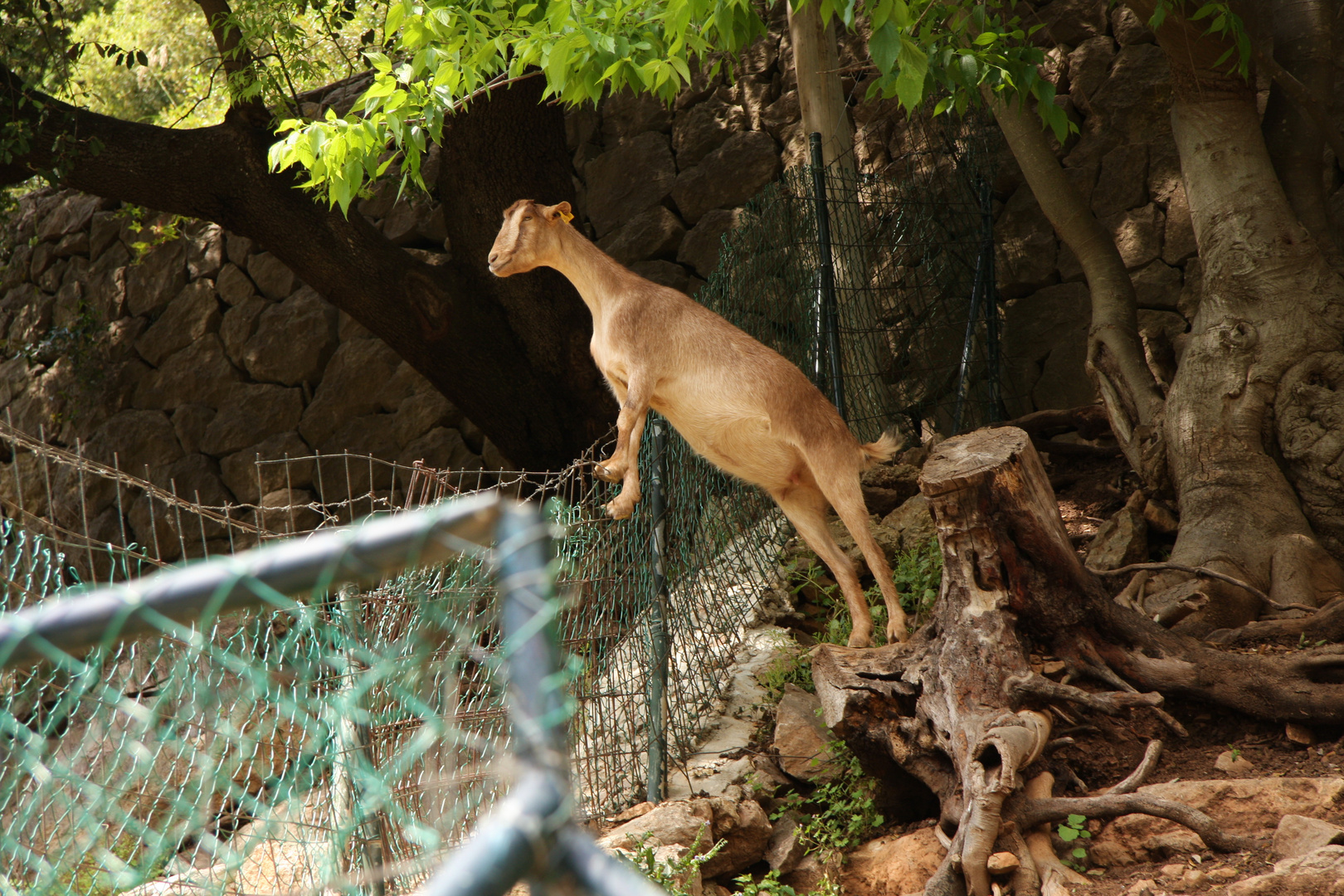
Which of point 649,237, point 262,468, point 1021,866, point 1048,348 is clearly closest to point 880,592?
point 1021,866

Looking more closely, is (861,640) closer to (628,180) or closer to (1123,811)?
(1123,811)

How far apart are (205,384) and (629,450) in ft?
21.4

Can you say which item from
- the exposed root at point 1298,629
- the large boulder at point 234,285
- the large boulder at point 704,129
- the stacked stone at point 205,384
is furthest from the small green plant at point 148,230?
the exposed root at point 1298,629

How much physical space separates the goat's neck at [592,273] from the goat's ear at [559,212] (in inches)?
2.2

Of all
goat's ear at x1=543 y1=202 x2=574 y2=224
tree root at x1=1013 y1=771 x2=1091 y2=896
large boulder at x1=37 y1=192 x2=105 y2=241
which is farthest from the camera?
large boulder at x1=37 y1=192 x2=105 y2=241

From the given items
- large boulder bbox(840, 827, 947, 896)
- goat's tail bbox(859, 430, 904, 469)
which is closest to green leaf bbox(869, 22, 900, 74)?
goat's tail bbox(859, 430, 904, 469)

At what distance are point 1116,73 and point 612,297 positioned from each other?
464cm

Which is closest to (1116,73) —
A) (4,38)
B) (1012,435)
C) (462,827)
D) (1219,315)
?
(1219,315)

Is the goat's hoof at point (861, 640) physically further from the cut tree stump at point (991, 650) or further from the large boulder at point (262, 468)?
the large boulder at point (262, 468)

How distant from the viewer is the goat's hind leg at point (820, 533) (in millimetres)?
4434

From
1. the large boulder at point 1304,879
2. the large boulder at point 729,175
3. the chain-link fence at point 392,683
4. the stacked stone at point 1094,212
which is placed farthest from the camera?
the large boulder at point 729,175

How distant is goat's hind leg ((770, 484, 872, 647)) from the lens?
4.43 metres

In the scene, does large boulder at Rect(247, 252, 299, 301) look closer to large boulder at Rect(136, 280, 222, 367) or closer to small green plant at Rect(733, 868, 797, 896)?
large boulder at Rect(136, 280, 222, 367)

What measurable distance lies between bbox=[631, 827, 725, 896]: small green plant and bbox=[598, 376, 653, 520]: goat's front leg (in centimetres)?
117
